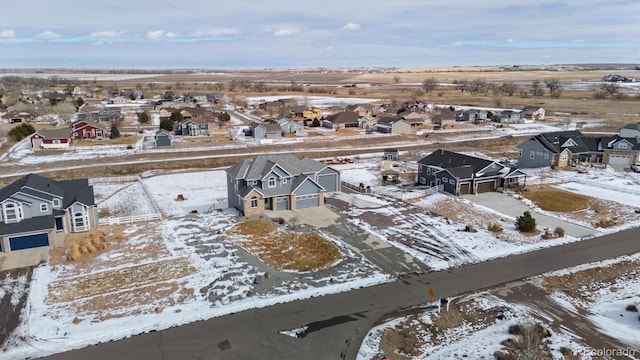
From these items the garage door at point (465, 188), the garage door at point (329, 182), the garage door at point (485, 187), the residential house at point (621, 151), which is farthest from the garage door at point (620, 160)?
the garage door at point (329, 182)

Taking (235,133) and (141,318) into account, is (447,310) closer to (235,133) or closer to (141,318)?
(141,318)

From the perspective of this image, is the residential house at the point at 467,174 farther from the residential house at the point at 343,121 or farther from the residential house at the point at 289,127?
the residential house at the point at 343,121

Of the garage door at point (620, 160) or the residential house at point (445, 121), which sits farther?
the residential house at point (445, 121)

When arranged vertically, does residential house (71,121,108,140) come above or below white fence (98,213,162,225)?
above

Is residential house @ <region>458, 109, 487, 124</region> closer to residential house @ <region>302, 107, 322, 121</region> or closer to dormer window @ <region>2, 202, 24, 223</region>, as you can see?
residential house @ <region>302, 107, 322, 121</region>

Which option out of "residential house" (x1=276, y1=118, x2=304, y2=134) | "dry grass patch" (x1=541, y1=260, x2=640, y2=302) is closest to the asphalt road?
"dry grass patch" (x1=541, y1=260, x2=640, y2=302)

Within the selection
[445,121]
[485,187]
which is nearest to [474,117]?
[445,121]
